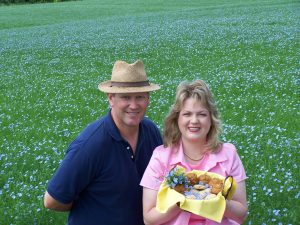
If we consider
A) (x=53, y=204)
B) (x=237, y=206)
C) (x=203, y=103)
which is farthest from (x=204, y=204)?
(x=53, y=204)

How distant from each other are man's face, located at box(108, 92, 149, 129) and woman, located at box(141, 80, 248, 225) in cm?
27

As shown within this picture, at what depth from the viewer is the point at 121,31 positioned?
90.7ft

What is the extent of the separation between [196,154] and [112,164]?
2.09ft

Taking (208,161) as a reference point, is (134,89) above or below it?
above

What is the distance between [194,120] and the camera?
11.2 feet

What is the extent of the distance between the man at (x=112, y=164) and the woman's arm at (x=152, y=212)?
31cm

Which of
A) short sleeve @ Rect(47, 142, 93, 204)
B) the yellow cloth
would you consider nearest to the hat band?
short sleeve @ Rect(47, 142, 93, 204)

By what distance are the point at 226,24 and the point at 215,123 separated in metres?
23.0

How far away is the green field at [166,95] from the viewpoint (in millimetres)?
5617

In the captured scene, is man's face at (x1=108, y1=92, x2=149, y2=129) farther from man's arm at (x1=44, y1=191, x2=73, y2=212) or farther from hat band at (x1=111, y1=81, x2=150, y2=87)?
man's arm at (x1=44, y1=191, x2=73, y2=212)

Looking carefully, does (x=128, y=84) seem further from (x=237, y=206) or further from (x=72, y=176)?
(x=237, y=206)

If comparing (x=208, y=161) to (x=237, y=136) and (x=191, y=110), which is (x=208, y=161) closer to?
(x=191, y=110)

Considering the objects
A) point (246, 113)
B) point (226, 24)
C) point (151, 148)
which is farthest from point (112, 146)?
point (226, 24)

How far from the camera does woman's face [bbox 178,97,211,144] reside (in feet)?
11.2
